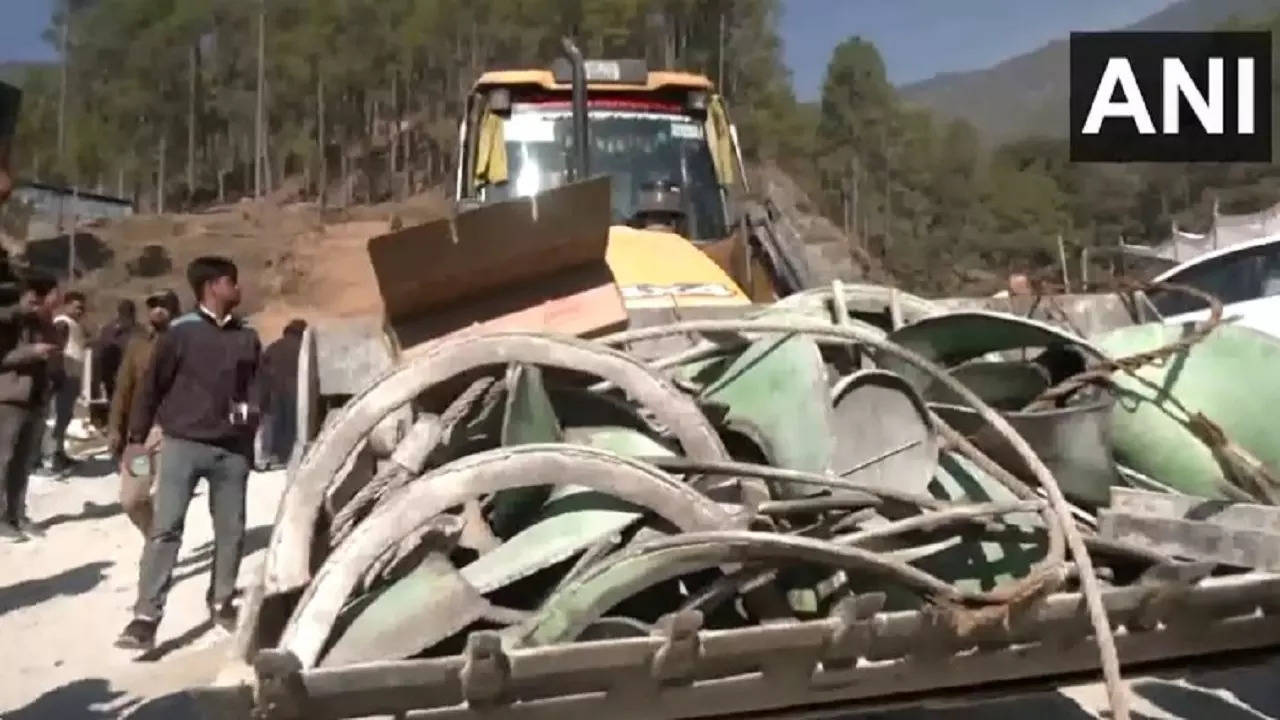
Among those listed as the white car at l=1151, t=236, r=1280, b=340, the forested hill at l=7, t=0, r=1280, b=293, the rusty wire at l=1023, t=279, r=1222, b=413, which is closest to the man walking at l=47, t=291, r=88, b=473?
the white car at l=1151, t=236, r=1280, b=340

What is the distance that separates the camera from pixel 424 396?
3.05 meters

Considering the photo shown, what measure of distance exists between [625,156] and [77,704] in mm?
4483

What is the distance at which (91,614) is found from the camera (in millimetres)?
6867

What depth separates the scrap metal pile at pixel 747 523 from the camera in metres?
2.27

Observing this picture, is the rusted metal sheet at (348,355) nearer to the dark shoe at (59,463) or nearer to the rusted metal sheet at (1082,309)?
the rusted metal sheet at (1082,309)

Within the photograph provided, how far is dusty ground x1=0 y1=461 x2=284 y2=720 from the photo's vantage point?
5438mm

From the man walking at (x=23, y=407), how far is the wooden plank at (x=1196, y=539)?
20.5ft

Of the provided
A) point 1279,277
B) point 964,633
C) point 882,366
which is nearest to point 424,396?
point 882,366

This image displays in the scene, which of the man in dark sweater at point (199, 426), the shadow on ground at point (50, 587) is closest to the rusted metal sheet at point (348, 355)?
the man in dark sweater at point (199, 426)

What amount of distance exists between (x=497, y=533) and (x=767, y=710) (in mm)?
699

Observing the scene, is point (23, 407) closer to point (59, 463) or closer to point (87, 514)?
point (87, 514)

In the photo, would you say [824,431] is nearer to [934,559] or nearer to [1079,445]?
[934,559]

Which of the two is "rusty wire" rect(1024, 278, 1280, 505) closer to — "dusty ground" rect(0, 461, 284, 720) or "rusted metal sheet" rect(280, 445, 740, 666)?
"rusted metal sheet" rect(280, 445, 740, 666)

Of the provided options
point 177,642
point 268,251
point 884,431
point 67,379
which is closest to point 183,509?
point 177,642
